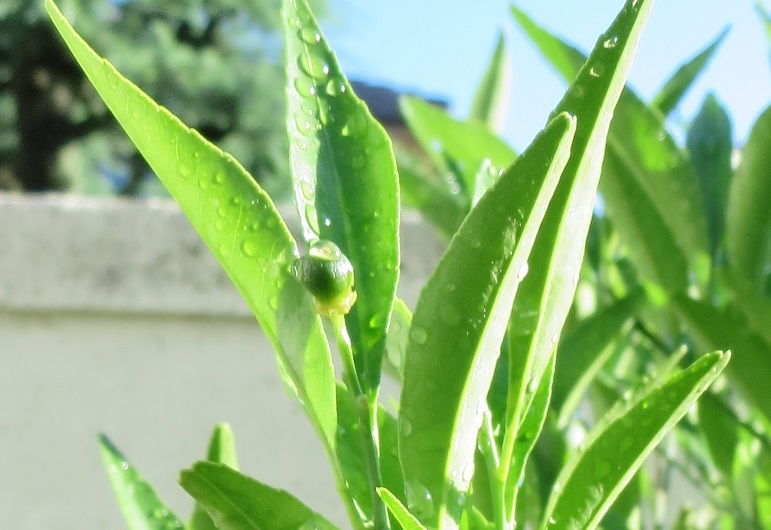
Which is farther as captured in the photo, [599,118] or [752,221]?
[752,221]

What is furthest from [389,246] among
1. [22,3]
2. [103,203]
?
[22,3]

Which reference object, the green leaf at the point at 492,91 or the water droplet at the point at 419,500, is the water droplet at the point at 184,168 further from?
the green leaf at the point at 492,91

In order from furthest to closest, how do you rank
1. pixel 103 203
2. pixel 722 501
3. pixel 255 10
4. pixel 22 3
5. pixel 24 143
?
pixel 255 10 < pixel 24 143 < pixel 22 3 < pixel 103 203 < pixel 722 501

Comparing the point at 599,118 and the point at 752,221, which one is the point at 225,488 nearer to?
the point at 599,118

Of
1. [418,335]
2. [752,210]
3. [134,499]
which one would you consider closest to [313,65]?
[418,335]

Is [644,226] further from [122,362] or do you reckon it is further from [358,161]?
[122,362]

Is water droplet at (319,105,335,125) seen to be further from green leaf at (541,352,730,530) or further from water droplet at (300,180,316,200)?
green leaf at (541,352,730,530)
